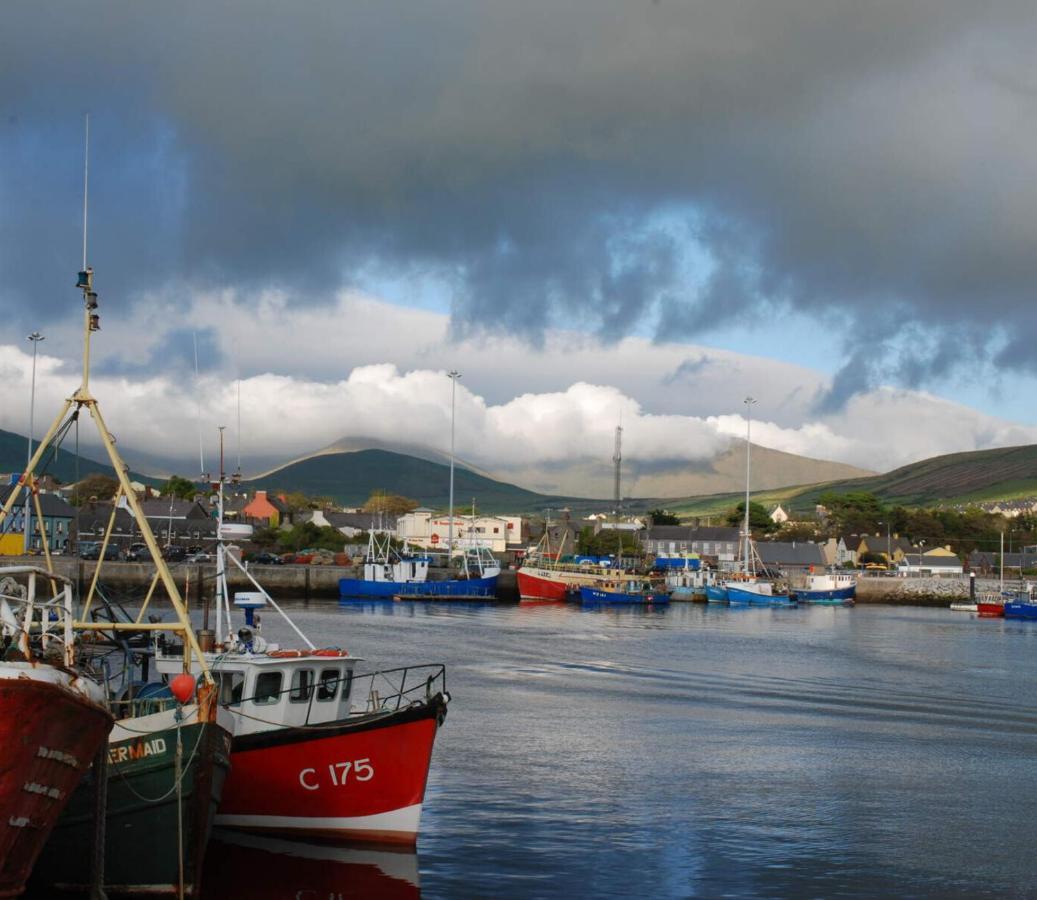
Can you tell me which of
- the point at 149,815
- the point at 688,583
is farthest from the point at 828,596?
the point at 149,815

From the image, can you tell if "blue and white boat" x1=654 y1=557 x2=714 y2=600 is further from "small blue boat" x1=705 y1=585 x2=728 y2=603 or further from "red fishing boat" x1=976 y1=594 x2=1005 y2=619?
"red fishing boat" x1=976 y1=594 x2=1005 y2=619

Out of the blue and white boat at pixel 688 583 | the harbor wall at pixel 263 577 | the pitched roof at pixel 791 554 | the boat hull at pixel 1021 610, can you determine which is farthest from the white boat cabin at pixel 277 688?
the pitched roof at pixel 791 554

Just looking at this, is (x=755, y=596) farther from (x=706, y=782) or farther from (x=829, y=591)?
(x=706, y=782)

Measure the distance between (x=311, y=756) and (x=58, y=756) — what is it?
651 cm

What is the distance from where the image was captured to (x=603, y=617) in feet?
334

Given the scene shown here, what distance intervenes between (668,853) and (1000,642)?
223 ft

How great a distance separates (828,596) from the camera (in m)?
142

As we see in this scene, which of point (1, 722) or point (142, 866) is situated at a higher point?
point (1, 722)

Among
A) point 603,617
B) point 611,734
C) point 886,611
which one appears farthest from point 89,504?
point 611,734

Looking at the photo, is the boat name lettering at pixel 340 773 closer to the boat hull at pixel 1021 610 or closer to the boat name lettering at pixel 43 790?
the boat name lettering at pixel 43 790

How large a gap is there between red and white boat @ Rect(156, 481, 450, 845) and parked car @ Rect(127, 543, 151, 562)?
100627mm

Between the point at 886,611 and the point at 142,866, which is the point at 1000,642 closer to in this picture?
the point at 886,611

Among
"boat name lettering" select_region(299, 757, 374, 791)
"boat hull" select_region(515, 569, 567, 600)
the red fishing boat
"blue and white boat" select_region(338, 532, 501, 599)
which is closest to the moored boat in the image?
"boat name lettering" select_region(299, 757, 374, 791)

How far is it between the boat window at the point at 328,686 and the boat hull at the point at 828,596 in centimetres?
12024
